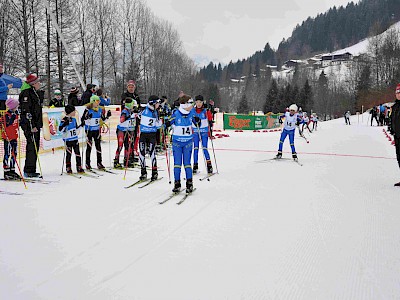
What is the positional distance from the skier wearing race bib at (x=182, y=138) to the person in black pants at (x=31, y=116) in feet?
10.7

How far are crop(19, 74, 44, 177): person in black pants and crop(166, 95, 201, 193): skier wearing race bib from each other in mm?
3256

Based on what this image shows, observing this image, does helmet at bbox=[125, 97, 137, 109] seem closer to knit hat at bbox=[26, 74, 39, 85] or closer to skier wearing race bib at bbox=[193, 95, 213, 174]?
skier wearing race bib at bbox=[193, 95, 213, 174]

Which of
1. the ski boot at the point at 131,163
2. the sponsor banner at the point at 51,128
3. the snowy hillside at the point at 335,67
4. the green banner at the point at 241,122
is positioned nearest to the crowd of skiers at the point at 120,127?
the ski boot at the point at 131,163

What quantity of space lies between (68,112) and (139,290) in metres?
5.88

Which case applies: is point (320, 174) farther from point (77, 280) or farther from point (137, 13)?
point (137, 13)

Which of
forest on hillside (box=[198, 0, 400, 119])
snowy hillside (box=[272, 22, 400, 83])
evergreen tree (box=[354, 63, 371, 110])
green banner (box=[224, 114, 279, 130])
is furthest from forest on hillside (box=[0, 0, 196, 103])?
snowy hillside (box=[272, 22, 400, 83])

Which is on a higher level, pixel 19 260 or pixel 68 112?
pixel 68 112

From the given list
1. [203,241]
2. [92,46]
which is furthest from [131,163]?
[92,46]

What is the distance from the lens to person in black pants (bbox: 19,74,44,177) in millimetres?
7359

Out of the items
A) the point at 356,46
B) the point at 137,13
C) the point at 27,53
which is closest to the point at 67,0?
the point at 27,53

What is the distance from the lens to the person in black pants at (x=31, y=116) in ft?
24.1

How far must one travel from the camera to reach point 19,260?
3668 mm

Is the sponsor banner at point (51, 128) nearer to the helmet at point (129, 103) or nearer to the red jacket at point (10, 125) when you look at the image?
the helmet at point (129, 103)

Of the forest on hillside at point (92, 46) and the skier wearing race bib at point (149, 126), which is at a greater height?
the forest on hillside at point (92, 46)
